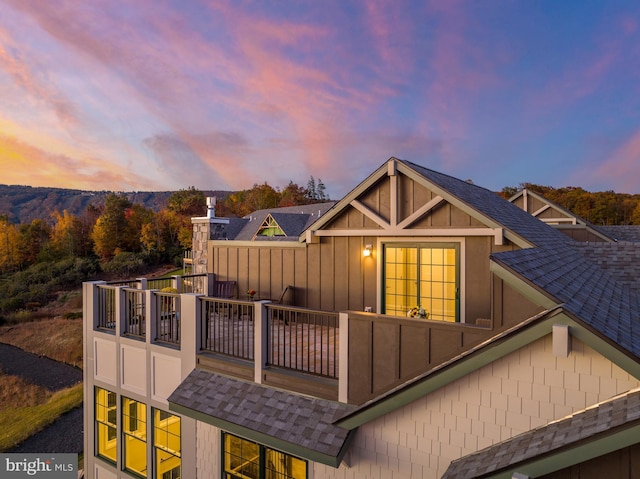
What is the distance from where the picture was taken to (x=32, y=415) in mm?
21953

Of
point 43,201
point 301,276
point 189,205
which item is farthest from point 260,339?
Result: point 43,201

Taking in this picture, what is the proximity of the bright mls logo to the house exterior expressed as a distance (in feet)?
19.2

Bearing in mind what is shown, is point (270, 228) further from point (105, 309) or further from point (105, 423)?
point (105, 423)

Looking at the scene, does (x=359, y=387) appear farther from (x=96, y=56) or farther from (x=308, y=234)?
(x=96, y=56)

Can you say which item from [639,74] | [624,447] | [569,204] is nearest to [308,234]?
[624,447]

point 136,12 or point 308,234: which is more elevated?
point 136,12

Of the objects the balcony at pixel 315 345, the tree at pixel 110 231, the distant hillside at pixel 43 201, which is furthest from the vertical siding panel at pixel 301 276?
the distant hillside at pixel 43 201

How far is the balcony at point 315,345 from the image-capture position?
4.02 m

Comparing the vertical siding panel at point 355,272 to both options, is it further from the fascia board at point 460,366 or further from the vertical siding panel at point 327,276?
the fascia board at point 460,366

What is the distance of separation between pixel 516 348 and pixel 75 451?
74.4ft

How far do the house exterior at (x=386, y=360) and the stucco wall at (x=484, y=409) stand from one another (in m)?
0.02

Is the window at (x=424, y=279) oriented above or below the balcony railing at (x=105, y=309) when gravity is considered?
above

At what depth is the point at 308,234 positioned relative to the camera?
8742mm

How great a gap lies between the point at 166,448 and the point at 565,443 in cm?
Answer: 691
